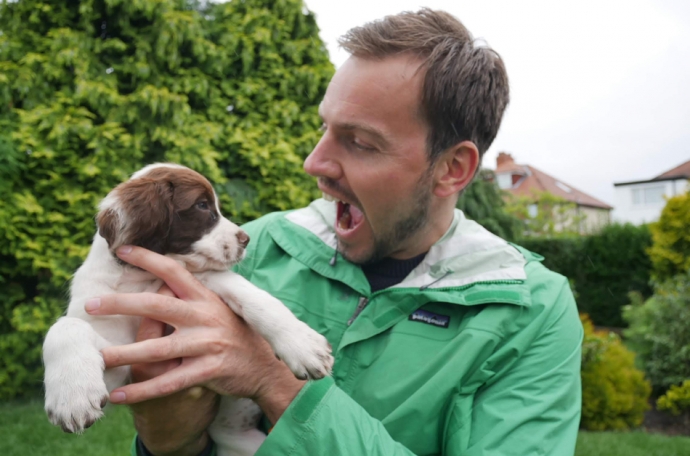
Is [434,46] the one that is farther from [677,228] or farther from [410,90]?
[677,228]

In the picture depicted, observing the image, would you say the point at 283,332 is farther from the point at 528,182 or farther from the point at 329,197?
the point at 528,182

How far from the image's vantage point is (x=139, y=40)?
7.48m

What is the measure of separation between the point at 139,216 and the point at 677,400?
357 inches

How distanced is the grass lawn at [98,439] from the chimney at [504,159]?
46.4 meters

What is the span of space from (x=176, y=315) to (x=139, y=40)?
6306 mm

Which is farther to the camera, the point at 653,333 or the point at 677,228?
the point at 677,228

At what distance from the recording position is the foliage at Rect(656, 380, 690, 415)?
8.76 m

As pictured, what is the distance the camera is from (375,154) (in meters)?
2.71

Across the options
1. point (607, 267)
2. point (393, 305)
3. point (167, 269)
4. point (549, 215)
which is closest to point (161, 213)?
point (167, 269)

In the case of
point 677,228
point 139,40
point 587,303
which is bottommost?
point 587,303

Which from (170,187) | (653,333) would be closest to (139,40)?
(170,187)

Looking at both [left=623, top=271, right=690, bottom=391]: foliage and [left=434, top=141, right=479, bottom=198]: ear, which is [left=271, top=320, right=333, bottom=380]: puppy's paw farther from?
[left=623, top=271, right=690, bottom=391]: foliage

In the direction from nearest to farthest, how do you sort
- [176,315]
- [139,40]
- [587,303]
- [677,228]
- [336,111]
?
[176,315]
[336,111]
[139,40]
[677,228]
[587,303]

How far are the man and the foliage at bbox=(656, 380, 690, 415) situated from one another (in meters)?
7.49
